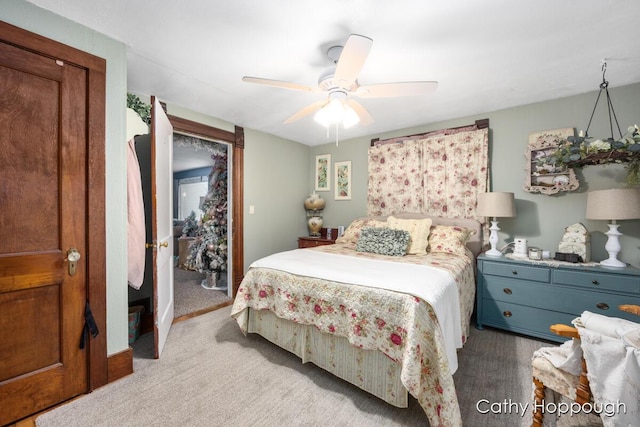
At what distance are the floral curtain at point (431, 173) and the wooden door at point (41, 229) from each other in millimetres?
3191

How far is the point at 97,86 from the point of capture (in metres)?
1.75

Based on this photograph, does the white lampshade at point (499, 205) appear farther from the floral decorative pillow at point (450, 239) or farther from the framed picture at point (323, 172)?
the framed picture at point (323, 172)

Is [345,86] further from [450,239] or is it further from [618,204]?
[618,204]

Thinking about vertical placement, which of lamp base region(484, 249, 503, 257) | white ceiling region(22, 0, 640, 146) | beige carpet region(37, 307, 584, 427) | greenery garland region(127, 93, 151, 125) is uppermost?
white ceiling region(22, 0, 640, 146)

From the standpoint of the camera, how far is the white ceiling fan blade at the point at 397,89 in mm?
1750

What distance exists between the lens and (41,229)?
5.14 ft

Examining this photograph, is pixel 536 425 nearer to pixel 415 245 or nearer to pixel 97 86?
pixel 415 245

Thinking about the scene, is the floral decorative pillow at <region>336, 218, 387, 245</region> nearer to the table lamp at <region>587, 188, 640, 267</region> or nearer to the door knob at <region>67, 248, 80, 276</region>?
the table lamp at <region>587, 188, 640, 267</region>

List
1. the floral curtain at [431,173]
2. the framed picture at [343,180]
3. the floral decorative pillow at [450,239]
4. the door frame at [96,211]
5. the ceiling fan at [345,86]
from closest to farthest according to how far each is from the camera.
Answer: the ceiling fan at [345,86], the door frame at [96,211], the floral decorative pillow at [450,239], the floral curtain at [431,173], the framed picture at [343,180]

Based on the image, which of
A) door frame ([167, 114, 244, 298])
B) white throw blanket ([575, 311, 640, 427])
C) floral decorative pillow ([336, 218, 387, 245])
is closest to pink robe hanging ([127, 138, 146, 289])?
door frame ([167, 114, 244, 298])

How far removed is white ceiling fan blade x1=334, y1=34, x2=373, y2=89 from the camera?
1329mm

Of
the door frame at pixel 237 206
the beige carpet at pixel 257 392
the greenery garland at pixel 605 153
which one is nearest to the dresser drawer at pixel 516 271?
the beige carpet at pixel 257 392

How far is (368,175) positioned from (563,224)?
2267mm

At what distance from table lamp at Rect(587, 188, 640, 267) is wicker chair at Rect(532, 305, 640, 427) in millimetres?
1157
